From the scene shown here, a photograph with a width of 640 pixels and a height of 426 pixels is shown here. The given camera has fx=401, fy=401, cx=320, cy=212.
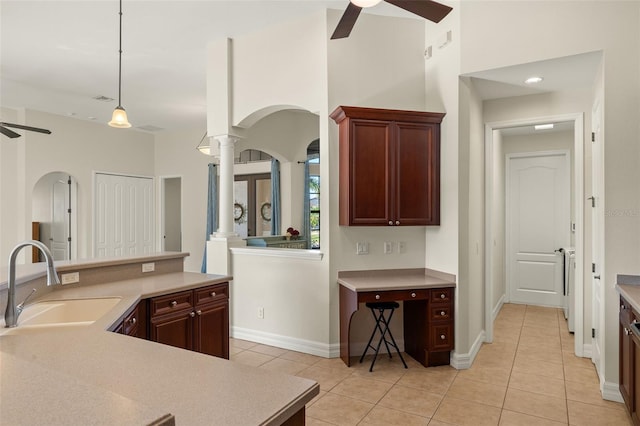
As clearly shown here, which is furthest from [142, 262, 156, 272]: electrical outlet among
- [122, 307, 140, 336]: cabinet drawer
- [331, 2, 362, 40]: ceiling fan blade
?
[331, 2, 362, 40]: ceiling fan blade

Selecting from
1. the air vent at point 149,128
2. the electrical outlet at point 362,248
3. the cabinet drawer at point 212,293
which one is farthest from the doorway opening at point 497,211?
the air vent at point 149,128

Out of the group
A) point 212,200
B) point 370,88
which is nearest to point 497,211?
point 370,88

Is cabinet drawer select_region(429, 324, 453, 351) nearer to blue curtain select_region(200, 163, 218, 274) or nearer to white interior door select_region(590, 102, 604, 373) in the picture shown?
white interior door select_region(590, 102, 604, 373)

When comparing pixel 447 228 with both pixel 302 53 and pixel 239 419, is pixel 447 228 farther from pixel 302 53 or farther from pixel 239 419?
pixel 239 419

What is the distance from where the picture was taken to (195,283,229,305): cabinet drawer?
306 centimetres

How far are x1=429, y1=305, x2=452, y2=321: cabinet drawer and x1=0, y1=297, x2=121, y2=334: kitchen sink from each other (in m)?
2.51

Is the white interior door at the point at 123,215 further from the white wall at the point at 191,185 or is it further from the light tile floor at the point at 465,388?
the light tile floor at the point at 465,388

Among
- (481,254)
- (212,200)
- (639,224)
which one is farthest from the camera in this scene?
(212,200)

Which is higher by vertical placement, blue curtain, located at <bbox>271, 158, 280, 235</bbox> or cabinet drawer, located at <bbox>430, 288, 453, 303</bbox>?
blue curtain, located at <bbox>271, 158, 280, 235</bbox>

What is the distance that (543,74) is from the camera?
3.52m

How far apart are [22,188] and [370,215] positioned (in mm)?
6055

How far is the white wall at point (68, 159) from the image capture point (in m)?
6.51

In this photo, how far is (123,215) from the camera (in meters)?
8.14

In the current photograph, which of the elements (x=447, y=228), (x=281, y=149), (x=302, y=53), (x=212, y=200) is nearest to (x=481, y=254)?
(x=447, y=228)
